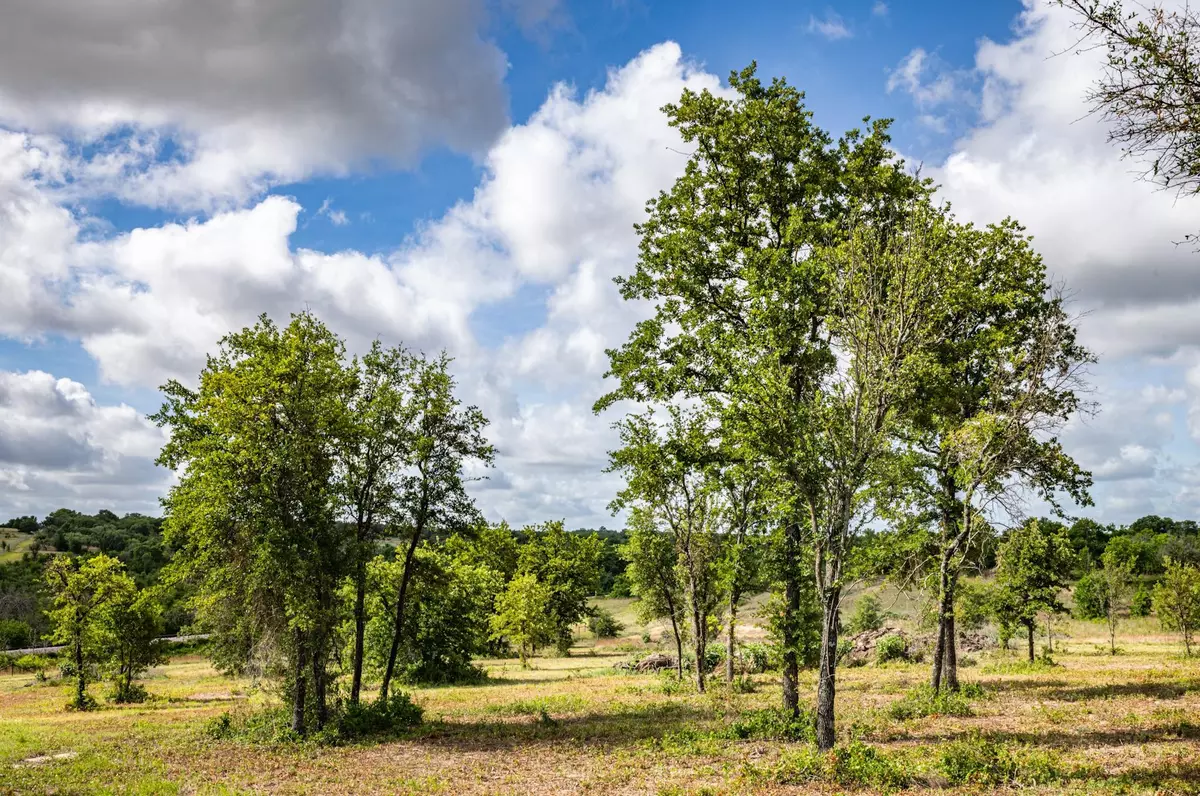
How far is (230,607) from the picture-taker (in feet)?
79.4

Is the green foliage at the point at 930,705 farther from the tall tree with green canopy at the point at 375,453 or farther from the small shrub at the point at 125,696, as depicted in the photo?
the small shrub at the point at 125,696

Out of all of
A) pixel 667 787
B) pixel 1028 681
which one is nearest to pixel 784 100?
pixel 667 787

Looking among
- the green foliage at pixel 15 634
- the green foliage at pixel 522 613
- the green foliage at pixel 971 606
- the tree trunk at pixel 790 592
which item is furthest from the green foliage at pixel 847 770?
the green foliage at pixel 15 634

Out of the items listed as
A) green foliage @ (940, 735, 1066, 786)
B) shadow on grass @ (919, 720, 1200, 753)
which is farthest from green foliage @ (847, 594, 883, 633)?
green foliage @ (940, 735, 1066, 786)

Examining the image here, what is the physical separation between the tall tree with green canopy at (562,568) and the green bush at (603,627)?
205 inches

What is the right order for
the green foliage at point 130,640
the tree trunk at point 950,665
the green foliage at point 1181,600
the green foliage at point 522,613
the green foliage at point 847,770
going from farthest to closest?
the green foliage at point 522,613 → the green foliage at point 1181,600 → the green foliage at point 130,640 → the tree trunk at point 950,665 → the green foliage at point 847,770

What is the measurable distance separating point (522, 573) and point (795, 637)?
64.6 m

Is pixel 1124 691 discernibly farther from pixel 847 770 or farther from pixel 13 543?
pixel 13 543

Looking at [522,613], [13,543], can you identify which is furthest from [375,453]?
[13,543]

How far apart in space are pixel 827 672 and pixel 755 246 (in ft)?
37.8

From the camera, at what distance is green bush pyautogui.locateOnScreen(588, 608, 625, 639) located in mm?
92438

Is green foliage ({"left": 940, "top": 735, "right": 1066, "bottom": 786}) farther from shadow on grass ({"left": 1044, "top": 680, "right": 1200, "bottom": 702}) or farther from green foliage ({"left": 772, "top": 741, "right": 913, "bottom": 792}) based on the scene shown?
shadow on grass ({"left": 1044, "top": 680, "right": 1200, "bottom": 702})

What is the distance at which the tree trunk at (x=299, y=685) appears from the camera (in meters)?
23.8

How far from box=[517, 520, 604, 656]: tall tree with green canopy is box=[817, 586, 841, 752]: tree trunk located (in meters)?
64.4
